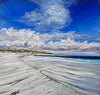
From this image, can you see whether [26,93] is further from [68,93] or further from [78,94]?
[78,94]

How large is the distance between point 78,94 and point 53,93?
952 mm

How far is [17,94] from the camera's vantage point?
2.44 m

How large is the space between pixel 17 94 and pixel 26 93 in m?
0.31

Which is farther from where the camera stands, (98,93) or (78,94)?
(98,93)

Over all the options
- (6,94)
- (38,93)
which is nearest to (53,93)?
(38,93)

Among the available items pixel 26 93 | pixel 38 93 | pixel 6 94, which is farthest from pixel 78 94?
pixel 6 94

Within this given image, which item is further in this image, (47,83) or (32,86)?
(47,83)

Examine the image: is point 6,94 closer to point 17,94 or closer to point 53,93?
point 17,94

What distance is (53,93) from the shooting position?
2557 millimetres

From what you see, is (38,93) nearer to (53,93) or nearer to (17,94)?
(53,93)

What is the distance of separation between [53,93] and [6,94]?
1.73 m

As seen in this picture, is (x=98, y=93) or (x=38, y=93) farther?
(x=98, y=93)

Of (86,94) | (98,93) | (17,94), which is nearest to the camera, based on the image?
(17,94)

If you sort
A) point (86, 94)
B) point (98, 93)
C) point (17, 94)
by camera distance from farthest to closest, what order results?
point (98, 93) < point (86, 94) < point (17, 94)
